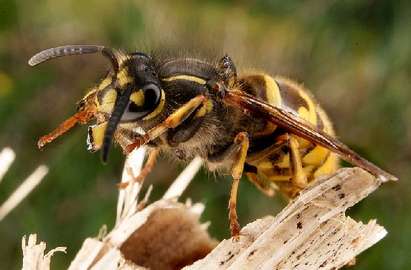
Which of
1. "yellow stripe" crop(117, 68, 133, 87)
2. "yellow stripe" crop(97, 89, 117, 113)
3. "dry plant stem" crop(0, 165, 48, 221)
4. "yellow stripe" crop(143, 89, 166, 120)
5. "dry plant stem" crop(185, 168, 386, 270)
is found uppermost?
"yellow stripe" crop(117, 68, 133, 87)

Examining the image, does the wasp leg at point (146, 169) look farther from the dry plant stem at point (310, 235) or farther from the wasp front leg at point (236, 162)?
the dry plant stem at point (310, 235)

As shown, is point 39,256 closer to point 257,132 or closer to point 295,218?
point 295,218

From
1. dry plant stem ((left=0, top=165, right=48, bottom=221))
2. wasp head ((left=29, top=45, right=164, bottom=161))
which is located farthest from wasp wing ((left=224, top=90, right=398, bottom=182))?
dry plant stem ((left=0, top=165, right=48, bottom=221))

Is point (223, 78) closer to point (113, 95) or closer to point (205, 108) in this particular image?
point (205, 108)

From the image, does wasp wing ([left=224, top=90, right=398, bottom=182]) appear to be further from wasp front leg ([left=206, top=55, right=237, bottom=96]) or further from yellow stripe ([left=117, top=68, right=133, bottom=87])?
yellow stripe ([left=117, top=68, right=133, bottom=87])

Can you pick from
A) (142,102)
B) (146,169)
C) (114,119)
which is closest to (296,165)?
(146,169)

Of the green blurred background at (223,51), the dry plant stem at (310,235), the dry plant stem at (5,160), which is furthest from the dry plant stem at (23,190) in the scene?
the green blurred background at (223,51)
